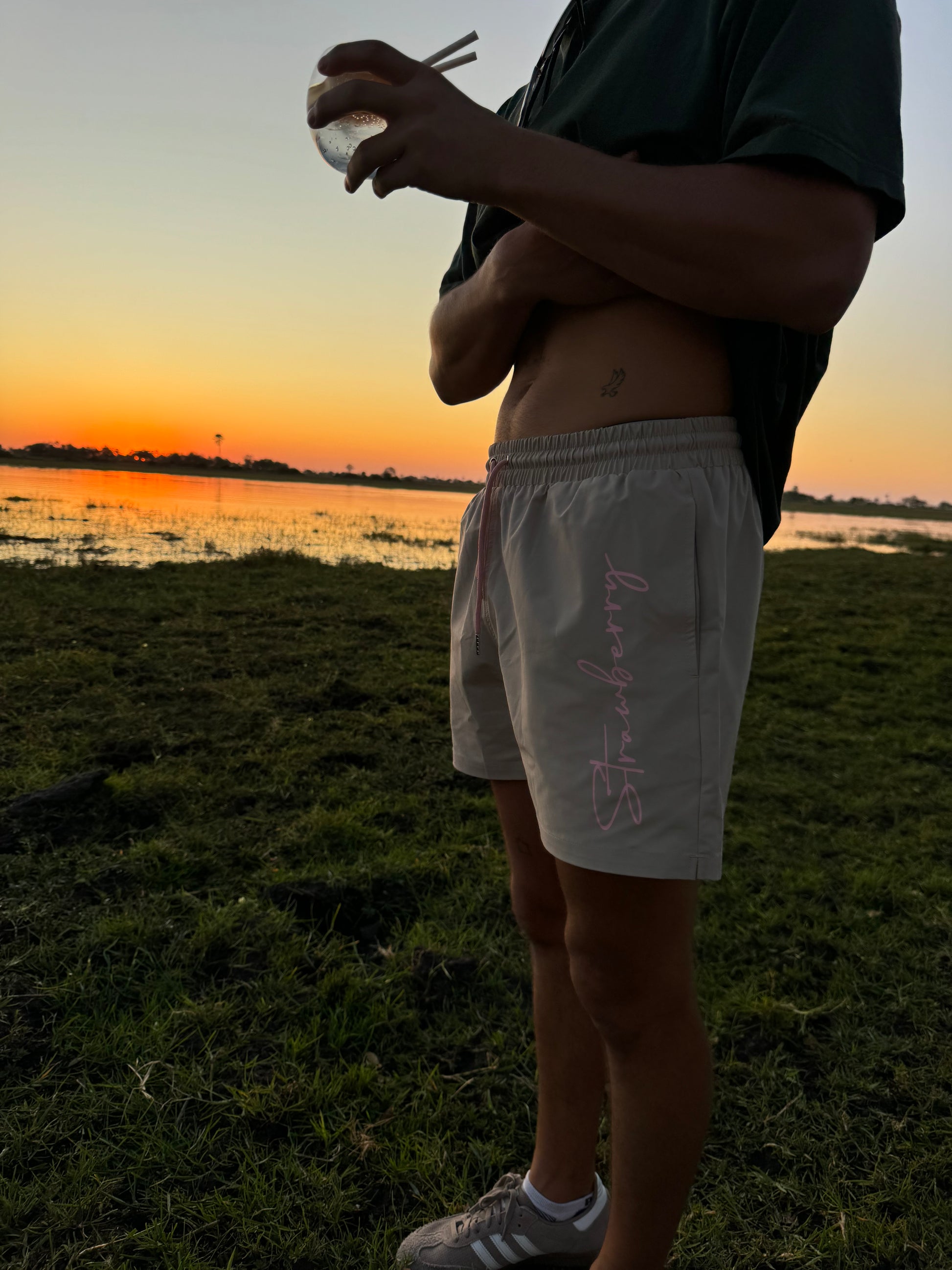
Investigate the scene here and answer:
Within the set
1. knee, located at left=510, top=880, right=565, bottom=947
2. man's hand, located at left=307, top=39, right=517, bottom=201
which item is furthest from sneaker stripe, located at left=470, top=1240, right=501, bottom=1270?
man's hand, located at left=307, top=39, right=517, bottom=201

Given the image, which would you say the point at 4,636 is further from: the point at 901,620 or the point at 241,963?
the point at 901,620

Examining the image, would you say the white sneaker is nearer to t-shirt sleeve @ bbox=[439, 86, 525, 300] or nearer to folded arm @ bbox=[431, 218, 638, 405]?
folded arm @ bbox=[431, 218, 638, 405]

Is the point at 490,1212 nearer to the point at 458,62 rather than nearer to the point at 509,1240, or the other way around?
the point at 509,1240

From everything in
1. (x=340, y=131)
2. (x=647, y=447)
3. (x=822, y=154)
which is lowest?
(x=647, y=447)

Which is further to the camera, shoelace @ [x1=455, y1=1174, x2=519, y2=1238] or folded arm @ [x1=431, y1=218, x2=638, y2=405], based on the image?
shoelace @ [x1=455, y1=1174, x2=519, y2=1238]

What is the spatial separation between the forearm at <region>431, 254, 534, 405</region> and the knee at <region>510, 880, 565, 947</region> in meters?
0.96

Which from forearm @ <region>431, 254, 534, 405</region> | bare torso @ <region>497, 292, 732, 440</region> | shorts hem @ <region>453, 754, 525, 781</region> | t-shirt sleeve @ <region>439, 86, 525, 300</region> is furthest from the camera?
t-shirt sleeve @ <region>439, 86, 525, 300</region>

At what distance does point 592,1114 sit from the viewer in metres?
1.42

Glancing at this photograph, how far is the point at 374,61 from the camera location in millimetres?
1001

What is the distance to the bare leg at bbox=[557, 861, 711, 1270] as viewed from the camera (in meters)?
1.06

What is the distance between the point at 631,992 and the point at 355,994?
4.24 feet

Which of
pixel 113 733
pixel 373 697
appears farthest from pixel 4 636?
pixel 373 697

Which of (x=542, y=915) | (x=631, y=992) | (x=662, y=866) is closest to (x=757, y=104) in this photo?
(x=662, y=866)

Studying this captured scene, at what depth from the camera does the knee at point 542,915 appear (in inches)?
55.7
